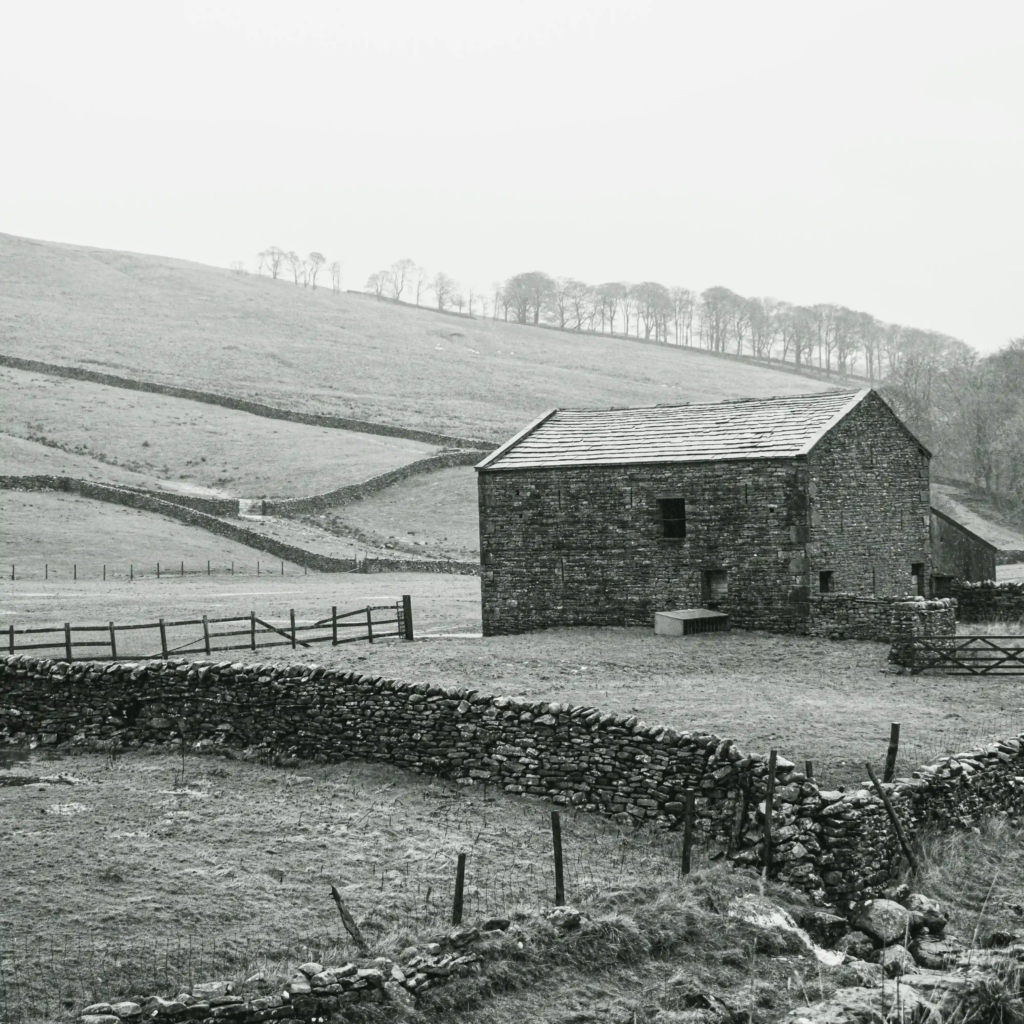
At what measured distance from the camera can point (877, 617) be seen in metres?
28.4

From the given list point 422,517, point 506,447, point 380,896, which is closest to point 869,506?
point 506,447

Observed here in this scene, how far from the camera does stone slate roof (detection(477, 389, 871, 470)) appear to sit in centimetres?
3044

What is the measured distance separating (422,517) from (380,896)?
50280 millimetres

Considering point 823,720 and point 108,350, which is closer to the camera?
point 823,720

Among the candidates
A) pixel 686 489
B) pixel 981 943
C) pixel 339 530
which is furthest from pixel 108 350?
A: pixel 981 943

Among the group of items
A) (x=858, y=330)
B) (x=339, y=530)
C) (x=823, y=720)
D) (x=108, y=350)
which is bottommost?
(x=823, y=720)

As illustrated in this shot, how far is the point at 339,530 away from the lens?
60344mm

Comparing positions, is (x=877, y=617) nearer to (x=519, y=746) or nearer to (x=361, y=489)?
(x=519, y=746)

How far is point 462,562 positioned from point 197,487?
22.6 metres

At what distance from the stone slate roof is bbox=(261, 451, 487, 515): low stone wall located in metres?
31.0

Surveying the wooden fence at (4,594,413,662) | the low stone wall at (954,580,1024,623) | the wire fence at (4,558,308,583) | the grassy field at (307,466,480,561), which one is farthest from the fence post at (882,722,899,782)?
the grassy field at (307,466,480,561)

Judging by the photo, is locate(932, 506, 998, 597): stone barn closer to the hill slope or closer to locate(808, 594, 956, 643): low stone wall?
locate(808, 594, 956, 643): low stone wall

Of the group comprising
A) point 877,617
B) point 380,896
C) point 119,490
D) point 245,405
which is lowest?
point 380,896

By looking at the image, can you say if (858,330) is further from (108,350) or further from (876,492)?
(876,492)
